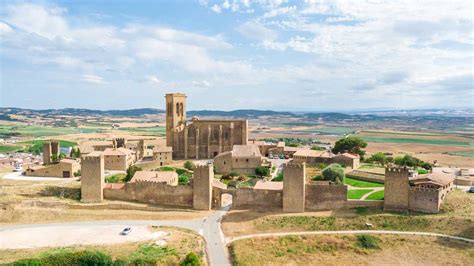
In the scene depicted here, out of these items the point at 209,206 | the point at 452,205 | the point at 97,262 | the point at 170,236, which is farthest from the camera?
the point at 209,206

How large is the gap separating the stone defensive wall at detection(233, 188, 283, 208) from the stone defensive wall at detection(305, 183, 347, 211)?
2.40 m

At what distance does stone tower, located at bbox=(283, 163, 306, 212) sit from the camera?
107ft

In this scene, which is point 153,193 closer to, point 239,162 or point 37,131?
point 239,162

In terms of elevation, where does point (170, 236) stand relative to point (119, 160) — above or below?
below

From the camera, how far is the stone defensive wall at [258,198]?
33769mm

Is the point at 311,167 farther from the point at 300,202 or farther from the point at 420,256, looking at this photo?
the point at 420,256

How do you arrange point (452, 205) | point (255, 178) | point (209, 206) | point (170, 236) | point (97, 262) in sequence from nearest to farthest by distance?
point (97, 262) < point (170, 236) < point (452, 205) < point (209, 206) < point (255, 178)

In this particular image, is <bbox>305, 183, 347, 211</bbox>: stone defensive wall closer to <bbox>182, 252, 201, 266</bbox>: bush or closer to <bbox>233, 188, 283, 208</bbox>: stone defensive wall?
<bbox>233, 188, 283, 208</bbox>: stone defensive wall

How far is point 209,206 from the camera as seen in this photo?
34.6 m

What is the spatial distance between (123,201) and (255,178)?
1521cm

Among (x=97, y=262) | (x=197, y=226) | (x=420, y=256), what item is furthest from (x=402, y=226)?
(x=97, y=262)

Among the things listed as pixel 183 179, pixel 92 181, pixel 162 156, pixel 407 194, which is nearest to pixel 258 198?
pixel 183 179

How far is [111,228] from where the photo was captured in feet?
101

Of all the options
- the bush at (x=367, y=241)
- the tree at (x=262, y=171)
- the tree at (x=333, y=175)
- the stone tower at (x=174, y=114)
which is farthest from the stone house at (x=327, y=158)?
the bush at (x=367, y=241)
